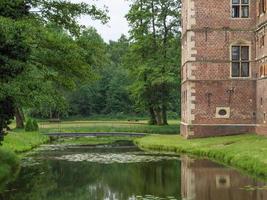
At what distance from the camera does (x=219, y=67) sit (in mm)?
37406

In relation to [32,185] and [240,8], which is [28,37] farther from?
[240,8]

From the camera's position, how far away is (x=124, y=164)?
26.5 metres

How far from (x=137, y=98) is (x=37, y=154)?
2543 cm

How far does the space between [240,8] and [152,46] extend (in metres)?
17.5

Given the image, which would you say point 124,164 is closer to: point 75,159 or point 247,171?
point 75,159

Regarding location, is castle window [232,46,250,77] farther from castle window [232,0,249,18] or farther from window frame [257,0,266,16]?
window frame [257,0,266,16]

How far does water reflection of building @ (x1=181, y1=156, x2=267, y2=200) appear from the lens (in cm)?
1677

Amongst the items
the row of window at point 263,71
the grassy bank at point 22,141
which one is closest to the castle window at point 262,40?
the row of window at point 263,71

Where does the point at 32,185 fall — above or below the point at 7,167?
below

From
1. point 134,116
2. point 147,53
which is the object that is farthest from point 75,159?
point 134,116

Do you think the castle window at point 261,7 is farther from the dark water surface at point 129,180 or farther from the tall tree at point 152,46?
the tall tree at point 152,46

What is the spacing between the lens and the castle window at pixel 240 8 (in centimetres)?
3762

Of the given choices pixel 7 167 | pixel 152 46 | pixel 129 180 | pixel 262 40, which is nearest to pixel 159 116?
pixel 152 46

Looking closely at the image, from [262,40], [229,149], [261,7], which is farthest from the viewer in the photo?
[261,7]
